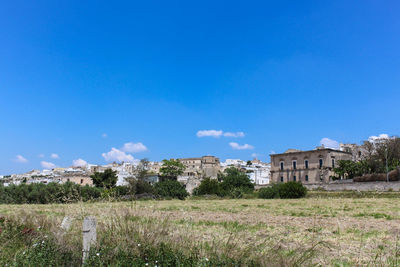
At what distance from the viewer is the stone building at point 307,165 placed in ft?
202

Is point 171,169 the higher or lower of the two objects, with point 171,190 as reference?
higher

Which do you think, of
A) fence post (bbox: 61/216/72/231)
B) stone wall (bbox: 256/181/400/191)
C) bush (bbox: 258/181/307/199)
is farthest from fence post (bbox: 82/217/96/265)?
stone wall (bbox: 256/181/400/191)

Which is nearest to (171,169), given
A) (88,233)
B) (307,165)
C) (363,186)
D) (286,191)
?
(307,165)

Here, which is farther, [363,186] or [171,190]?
[363,186]

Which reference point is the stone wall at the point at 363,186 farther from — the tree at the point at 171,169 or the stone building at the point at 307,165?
the tree at the point at 171,169

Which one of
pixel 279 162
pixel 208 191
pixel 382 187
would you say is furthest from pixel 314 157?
pixel 208 191

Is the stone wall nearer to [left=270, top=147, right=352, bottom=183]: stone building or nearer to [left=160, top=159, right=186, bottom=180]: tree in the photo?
[left=270, top=147, right=352, bottom=183]: stone building

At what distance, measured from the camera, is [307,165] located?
2516 inches

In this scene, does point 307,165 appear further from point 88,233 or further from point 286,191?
point 88,233

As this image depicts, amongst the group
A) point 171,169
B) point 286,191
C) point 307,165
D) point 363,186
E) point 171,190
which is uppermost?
point 307,165

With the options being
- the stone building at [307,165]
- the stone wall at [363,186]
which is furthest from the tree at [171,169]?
the stone wall at [363,186]

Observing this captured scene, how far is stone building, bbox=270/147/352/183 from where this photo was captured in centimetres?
6144

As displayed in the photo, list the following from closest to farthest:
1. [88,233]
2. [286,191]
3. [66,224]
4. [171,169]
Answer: [88,233] → [66,224] → [286,191] → [171,169]

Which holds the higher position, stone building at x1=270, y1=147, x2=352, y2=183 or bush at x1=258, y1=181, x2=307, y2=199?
stone building at x1=270, y1=147, x2=352, y2=183
